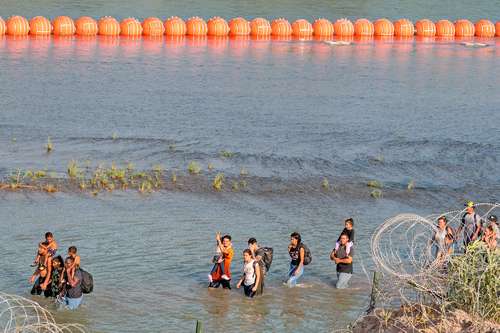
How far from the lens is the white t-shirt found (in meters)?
15.5

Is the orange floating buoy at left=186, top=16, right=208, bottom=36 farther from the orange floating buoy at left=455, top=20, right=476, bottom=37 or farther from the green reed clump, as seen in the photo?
the green reed clump

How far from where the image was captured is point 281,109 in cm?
3456

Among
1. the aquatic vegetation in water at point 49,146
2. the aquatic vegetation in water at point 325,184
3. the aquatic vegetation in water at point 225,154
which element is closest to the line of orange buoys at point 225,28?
the aquatic vegetation in water at point 49,146

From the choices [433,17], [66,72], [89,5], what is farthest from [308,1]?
[66,72]

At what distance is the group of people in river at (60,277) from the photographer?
47.7 feet

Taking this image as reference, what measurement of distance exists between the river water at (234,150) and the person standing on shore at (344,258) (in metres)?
0.32

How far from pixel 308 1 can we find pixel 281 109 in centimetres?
4097

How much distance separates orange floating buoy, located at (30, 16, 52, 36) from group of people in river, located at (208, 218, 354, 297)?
3543 cm

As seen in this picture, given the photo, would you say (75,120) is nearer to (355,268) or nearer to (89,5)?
(355,268)

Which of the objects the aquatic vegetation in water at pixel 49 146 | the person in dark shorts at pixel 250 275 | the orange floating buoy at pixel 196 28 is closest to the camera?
the person in dark shorts at pixel 250 275

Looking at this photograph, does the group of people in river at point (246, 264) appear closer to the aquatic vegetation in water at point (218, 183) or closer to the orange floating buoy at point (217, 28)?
the aquatic vegetation in water at point (218, 183)

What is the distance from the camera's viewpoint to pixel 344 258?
16062mm

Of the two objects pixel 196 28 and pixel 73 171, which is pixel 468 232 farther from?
pixel 196 28

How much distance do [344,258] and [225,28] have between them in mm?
37816
